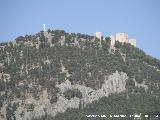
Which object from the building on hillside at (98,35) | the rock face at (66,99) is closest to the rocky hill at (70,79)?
the rock face at (66,99)

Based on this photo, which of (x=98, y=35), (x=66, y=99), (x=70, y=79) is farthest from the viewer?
(x=98, y=35)

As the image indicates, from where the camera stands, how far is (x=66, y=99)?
156 meters

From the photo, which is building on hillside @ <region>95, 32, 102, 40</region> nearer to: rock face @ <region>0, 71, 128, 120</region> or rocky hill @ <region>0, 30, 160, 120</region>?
rocky hill @ <region>0, 30, 160, 120</region>

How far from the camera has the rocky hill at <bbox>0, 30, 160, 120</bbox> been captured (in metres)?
153

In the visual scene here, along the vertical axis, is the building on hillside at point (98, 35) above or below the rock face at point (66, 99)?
above

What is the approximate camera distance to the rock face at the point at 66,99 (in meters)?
152

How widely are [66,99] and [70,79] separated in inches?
289

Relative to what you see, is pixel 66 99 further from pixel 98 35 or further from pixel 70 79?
pixel 98 35

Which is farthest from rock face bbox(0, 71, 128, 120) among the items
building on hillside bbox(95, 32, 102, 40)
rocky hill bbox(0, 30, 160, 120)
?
building on hillside bbox(95, 32, 102, 40)

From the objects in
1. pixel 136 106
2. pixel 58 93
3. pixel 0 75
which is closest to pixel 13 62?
pixel 0 75

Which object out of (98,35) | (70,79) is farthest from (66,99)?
(98,35)

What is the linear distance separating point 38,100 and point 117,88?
66.1 feet

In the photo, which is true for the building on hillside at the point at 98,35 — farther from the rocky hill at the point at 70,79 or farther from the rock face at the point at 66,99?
the rock face at the point at 66,99

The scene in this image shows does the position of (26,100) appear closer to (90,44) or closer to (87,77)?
(87,77)
